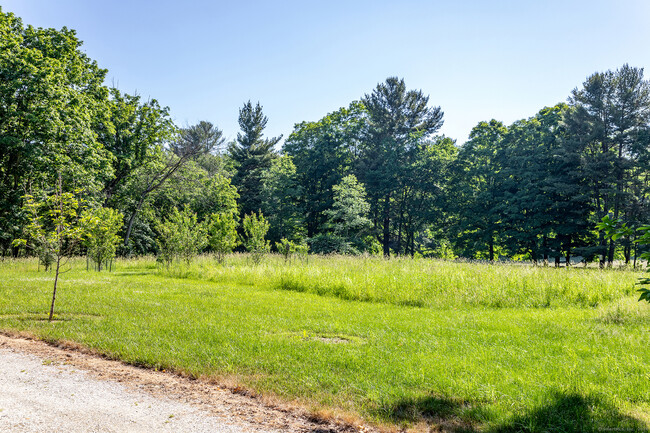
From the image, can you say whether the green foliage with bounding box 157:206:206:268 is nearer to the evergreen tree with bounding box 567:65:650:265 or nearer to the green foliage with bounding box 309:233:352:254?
the green foliage with bounding box 309:233:352:254

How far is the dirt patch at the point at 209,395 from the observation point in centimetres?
373

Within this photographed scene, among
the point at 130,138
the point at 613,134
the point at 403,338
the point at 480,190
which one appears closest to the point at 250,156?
the point at 130,138

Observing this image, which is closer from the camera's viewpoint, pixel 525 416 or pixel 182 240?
pixel 525 416

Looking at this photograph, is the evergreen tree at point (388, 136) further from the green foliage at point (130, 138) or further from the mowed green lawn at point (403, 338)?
the mowed green lawn at point (403, 338)

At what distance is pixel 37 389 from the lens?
177 inches

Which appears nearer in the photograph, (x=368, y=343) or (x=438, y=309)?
(x=368, y=343)

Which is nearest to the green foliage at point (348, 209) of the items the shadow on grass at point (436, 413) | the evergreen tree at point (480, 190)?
the evergreen tree at point (480, 190)

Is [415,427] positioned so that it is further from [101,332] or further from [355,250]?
[355,250]

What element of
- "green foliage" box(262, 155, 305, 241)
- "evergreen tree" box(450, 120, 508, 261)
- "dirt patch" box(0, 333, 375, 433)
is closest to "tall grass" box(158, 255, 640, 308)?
"dirt patch" box(0, 333, 375, 433)

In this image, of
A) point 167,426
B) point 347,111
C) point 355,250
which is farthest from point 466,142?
point 167,426

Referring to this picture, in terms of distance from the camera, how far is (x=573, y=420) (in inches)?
142

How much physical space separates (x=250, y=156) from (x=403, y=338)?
134ft

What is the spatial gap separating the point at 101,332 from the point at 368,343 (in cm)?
472

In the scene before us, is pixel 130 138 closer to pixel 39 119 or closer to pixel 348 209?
pixel 39 119
